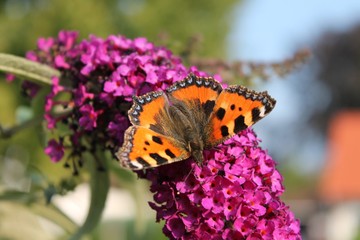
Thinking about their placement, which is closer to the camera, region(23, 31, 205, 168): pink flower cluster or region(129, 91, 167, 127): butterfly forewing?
region(129, 91, 167, 127): butterfly forewing

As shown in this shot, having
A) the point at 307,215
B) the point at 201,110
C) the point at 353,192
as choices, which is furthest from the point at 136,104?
the point at 307,215

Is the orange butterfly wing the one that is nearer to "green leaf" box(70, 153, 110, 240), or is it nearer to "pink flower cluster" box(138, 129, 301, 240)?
"pink flower cluster" box(138, 129, 301, 240)

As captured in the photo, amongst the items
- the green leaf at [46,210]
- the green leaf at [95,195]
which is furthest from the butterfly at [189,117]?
the green leaf at [46,210]

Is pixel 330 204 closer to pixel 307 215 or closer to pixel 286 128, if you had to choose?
pixel 307 215

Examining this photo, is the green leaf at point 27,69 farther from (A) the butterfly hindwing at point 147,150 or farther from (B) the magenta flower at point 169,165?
(A) the butterfly hindwing at point 147,150

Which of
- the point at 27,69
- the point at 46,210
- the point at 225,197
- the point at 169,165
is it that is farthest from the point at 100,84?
the point at 46,210

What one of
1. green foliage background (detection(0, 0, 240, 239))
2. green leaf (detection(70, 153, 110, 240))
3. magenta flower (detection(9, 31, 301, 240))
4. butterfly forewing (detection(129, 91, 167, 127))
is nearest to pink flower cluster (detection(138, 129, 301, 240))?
magenta flower (detection(9, 31, 301, 240))

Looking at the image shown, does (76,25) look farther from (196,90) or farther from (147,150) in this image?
(147,150)
